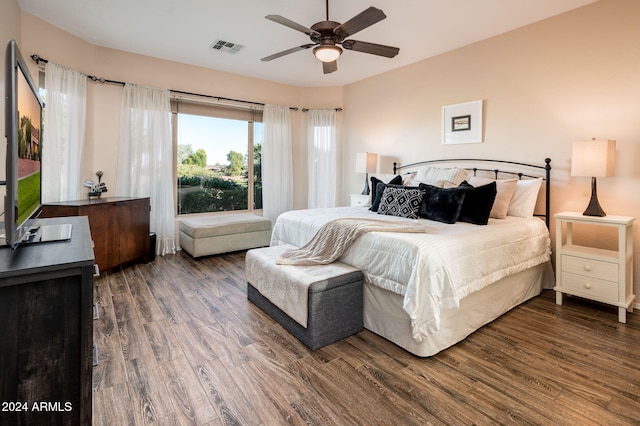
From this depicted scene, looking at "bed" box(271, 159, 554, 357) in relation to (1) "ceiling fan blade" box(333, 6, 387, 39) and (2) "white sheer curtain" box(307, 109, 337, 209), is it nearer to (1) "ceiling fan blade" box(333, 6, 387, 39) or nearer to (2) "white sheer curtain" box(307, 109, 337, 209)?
(1) "ceiling fan blade" box(333, 6, 387, 39)

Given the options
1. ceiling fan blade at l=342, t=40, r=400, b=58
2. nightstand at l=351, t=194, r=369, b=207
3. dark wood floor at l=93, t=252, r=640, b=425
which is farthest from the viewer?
nightstand at l=351, t=194, r=369, b=207

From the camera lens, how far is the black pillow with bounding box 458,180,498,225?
2.89 metres

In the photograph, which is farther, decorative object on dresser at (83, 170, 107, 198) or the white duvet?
decorative object on dresser at (83, 170, 107, 198)

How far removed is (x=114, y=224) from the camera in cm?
363

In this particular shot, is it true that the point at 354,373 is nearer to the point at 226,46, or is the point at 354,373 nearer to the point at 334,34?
the point at 334,34

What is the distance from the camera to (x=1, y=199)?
106 inches

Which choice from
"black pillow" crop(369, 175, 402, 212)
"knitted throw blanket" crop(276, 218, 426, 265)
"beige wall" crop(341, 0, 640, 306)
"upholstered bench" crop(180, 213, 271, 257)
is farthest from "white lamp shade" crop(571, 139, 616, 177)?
"upholstered bench" crop(180, 213, 271, 257)

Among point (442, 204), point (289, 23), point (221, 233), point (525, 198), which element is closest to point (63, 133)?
point (221, 233)

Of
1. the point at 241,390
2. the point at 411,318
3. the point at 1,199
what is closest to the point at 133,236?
the point at 1,199

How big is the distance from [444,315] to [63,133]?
14.4 feet

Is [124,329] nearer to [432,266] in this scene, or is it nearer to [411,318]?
[411,318]

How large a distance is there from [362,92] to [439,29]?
1.94 metres

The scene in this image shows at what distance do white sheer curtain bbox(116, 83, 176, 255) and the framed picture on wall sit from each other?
12.4 ft

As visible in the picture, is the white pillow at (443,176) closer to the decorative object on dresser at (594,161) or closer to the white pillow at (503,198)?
the white pillow at (503,198)
